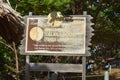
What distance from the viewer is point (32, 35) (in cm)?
973

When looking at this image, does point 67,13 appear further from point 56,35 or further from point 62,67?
point 62,67

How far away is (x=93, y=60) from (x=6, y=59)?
578 cm

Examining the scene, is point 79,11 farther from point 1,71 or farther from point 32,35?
point 32,35

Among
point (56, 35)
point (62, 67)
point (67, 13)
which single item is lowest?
point (62, 67)

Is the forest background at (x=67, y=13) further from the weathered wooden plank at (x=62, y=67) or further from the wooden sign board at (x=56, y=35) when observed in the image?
the weathered wooden plank at (x=62, y=67)

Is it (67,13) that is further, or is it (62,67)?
(67,13)

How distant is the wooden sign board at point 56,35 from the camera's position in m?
9.43

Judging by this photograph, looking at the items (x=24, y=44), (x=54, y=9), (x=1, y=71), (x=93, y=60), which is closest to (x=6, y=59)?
(x=1, y=71)

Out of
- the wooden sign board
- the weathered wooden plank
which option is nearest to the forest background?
the wooden sign board

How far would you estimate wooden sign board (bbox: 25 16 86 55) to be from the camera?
9430 mm

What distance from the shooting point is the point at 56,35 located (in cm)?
953

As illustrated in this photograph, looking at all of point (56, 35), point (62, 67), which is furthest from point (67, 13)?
point (62, 67)

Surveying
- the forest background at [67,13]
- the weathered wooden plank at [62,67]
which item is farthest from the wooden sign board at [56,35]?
the forest background at [67,13]

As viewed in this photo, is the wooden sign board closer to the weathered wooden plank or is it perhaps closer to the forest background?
the weathered wooden plank
